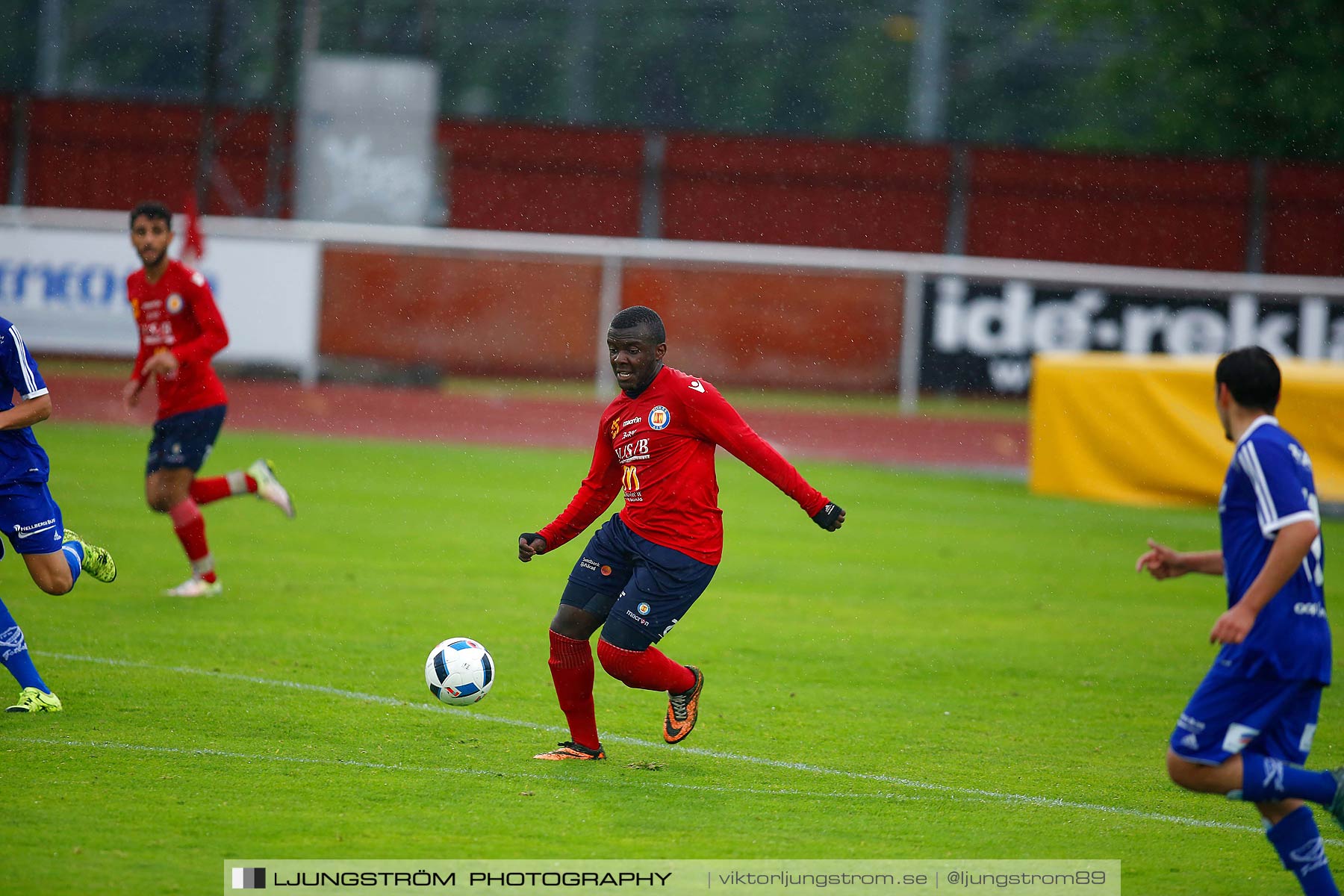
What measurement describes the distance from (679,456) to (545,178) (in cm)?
2481

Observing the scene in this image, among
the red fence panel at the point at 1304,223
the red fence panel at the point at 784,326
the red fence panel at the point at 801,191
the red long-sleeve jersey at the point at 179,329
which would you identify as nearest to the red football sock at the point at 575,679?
the red long-sleeve jersey at the point at 179,329

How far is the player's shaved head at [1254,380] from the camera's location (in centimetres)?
458

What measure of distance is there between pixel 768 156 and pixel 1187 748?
1040 inches

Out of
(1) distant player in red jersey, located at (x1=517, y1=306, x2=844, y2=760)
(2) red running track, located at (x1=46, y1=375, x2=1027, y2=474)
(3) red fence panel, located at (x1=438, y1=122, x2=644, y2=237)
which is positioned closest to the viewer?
(1) distant player in red jersey, located at (x1=517, y1=306, x2=844, y2=760)

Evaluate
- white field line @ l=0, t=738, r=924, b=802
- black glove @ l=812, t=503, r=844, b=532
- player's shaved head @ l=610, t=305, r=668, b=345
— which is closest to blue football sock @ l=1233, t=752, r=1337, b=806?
white field line @ l=0, t=738, r=924, b=802

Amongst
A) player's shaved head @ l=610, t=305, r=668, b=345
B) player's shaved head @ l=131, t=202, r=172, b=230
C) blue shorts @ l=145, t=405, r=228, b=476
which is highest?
player's shaved head @ l=131, t=202, r=172, b=230

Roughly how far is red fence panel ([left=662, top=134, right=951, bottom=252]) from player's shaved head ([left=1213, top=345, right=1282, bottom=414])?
83.8 feet

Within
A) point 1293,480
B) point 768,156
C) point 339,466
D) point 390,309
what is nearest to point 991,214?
point 768,156

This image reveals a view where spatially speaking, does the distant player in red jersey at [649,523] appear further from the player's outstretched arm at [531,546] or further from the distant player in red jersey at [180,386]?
the distant player in red jersey at [180,386]

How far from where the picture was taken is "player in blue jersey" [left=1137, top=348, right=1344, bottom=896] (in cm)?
439

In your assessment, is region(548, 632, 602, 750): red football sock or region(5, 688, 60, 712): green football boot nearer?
region(548, 632, 602, 750): red football sock

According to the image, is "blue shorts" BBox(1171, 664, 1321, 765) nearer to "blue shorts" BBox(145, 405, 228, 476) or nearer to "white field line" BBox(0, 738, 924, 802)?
"white field line" BBox(0, 738, 924, 802)

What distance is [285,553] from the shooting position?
1122 cm

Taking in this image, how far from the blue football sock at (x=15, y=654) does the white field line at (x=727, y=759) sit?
495 millimetres
